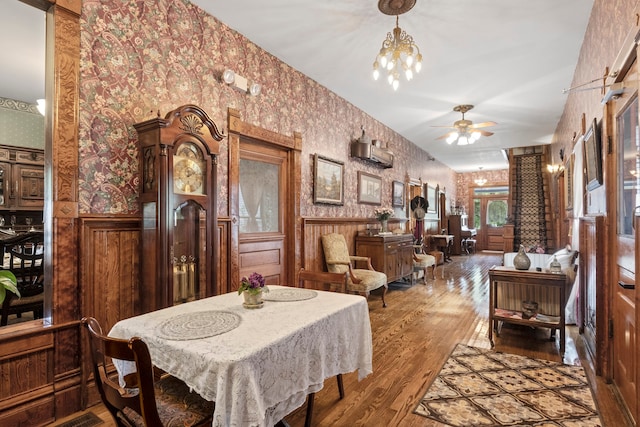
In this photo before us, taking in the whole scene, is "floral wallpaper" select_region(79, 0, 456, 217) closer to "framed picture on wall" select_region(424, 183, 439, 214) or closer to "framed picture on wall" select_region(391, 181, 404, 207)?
"framed picture on wall" select_region(391, 181, 404, 207)

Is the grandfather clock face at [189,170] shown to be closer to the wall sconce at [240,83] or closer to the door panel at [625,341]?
the wall sconce at [240,83]

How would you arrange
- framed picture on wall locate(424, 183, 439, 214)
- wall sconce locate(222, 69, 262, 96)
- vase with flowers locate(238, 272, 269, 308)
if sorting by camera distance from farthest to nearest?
framed picture on wall locate(424, 183, 439, 214), wall sconce locate(222, 69, 262, 96), vase with flowers locate(238, 272, 269, 308)

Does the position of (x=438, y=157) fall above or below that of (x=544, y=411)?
above

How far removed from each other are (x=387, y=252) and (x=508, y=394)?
9.98 feet

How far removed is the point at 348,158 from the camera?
536cm

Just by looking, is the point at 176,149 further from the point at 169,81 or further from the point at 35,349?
the point at 35,349

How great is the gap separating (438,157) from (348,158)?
5542mm

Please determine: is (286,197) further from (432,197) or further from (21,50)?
(432,197)

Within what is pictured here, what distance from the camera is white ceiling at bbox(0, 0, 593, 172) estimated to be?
9.69ft

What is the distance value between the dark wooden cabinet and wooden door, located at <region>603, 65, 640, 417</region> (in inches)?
263

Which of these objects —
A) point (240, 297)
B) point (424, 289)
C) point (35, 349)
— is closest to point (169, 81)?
point (240, 297)

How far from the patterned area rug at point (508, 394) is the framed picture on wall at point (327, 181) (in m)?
2.58

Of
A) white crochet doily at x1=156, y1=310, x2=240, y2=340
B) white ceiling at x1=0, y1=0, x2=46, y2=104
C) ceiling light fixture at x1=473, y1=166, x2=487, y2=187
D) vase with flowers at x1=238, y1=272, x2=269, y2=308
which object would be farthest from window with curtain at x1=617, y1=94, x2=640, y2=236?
ceiling light fixture at x1=473, y1=166, x2=487, y2=187

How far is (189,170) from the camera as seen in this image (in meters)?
2.50
